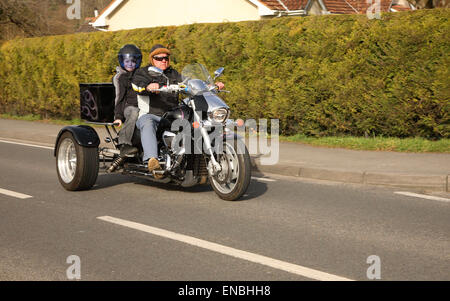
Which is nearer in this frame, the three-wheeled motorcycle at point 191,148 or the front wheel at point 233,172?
the front wheel at point 233,172

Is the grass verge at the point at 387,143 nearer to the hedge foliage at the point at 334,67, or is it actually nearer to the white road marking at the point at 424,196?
the hedge foliage at the point at 334,67

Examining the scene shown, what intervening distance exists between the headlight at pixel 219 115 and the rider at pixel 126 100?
128 centimetres

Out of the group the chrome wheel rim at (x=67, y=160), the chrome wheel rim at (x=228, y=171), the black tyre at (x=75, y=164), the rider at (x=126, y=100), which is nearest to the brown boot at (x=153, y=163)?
the rider at (x=126, y=100)

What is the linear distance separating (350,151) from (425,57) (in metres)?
2.12

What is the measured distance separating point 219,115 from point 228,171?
670mm

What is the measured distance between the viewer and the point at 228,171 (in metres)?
7.32

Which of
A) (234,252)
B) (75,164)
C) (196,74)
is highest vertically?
(196,74)

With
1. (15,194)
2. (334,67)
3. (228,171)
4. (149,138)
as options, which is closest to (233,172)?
(228,171)

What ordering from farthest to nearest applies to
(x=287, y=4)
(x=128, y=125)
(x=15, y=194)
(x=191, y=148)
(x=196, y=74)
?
1. (x=287, y=4)
2. (x=15, y=194)
3. (x=128, y=125)
4. (x=196, y=74)
5. (x=191, y=148)

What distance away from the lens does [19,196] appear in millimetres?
8000

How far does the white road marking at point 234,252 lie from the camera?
15.6ft

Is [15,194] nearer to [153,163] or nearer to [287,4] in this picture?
[153,163]

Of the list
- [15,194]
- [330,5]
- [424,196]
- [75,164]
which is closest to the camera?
[424,196]

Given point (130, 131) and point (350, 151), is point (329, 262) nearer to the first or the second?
point (130, 131)
